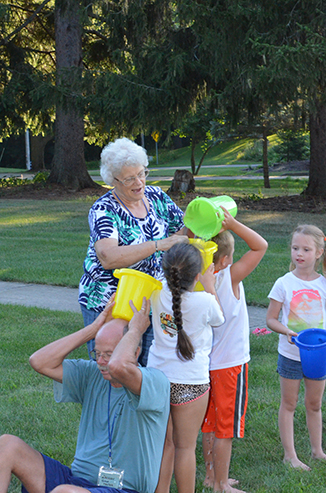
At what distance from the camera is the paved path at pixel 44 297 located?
6.17 meters

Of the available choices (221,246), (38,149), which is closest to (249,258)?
(221,246)

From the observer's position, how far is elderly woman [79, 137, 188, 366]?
2707 mm

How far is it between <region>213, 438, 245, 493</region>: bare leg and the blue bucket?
533mm

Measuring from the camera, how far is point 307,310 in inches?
120

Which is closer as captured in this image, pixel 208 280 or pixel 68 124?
pixel 208 280

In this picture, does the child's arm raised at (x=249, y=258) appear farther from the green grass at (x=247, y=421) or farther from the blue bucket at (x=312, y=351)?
the green grass at (x=247, y=421)

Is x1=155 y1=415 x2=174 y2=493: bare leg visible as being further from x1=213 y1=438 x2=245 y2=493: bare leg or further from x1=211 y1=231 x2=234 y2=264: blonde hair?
x1=211 y1=231 x2=234 y2=264: blonde hair

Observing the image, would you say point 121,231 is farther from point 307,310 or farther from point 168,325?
point 307,310

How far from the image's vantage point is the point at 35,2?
2098cm

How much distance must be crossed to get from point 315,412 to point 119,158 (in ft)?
5.66

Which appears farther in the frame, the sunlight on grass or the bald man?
the sunlight on grass

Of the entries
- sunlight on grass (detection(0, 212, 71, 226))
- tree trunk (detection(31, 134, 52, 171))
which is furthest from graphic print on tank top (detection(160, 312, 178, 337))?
tree trunk (detection(31, 134, 52, 171))

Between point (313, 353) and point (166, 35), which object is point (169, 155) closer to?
point (166, 35)

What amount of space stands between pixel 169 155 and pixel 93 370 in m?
49.8
